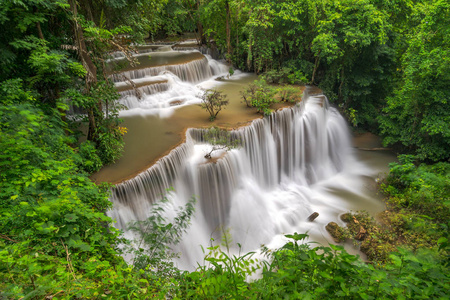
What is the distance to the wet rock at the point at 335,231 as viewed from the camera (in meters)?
7.66

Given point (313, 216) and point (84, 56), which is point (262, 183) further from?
point (84, 56)

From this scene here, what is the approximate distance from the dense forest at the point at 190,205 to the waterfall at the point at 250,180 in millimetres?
651

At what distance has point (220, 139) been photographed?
8320mm

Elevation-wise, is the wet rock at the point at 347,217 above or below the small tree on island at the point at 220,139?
below

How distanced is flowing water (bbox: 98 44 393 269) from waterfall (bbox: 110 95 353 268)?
3 centimetres

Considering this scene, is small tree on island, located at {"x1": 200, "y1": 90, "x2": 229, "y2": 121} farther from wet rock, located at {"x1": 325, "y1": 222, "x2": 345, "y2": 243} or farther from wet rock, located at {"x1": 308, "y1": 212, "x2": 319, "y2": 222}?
wet rock, located at {"x1": 325, "y1": 222, "x2": 345, "y2": 243}

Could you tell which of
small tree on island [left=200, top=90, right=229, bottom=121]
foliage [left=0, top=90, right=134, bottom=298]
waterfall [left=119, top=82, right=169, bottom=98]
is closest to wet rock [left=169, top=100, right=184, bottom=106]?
waterfall [left=119, top=82, right=169, bottom=98]

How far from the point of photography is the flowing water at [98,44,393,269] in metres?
6.85

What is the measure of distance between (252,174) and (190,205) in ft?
15.1

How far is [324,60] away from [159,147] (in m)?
9.92

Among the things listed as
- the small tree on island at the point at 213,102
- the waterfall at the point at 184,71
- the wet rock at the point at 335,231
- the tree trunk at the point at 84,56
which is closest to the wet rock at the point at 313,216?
the wet rock at the point at 335,231

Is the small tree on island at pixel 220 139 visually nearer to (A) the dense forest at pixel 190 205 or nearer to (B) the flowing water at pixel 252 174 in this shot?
(B) the flowing water at pixel 252 174

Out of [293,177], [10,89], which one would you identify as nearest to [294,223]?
[293,177]

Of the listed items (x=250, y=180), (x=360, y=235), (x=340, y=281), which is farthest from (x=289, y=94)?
(x=340, y=281)
